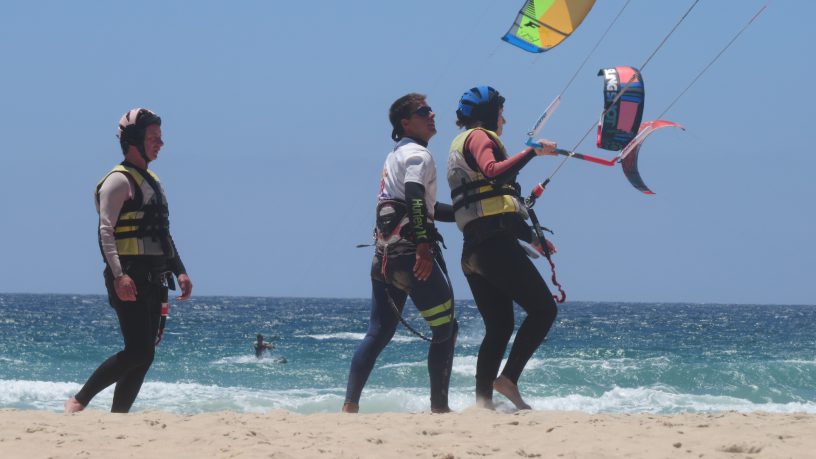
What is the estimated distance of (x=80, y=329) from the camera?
44.4 metres

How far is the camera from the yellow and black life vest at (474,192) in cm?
577

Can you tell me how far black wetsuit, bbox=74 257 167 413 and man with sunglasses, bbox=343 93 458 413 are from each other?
1.06 metres

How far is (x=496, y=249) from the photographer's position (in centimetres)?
572

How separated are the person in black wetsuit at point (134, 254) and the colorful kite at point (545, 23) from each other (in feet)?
10.6

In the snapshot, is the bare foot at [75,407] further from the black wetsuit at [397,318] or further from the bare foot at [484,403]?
the bare foot at [484,403]

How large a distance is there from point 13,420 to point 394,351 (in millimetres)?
25531

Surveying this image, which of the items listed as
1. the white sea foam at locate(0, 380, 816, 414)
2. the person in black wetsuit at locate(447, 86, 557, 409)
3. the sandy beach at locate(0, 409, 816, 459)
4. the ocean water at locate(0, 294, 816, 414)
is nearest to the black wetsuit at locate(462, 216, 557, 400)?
the person in black wetsuit at locate(447, 86, 557, 409)

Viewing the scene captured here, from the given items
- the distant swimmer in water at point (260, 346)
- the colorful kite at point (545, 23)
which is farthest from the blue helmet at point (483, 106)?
the distant swimmer in water at point (260, 346)

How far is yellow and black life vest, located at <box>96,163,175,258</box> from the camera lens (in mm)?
5637

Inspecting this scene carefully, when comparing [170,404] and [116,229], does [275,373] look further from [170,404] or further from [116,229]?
[116,229]

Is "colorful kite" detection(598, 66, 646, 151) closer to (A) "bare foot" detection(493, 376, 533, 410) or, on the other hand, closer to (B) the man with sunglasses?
(B) the man with sunglasses

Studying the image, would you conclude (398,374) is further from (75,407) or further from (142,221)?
(142,221)

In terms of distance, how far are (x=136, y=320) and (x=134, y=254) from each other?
0.33 metres

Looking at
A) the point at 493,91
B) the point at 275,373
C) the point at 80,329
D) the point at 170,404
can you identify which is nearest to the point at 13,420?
the point at 493,91
